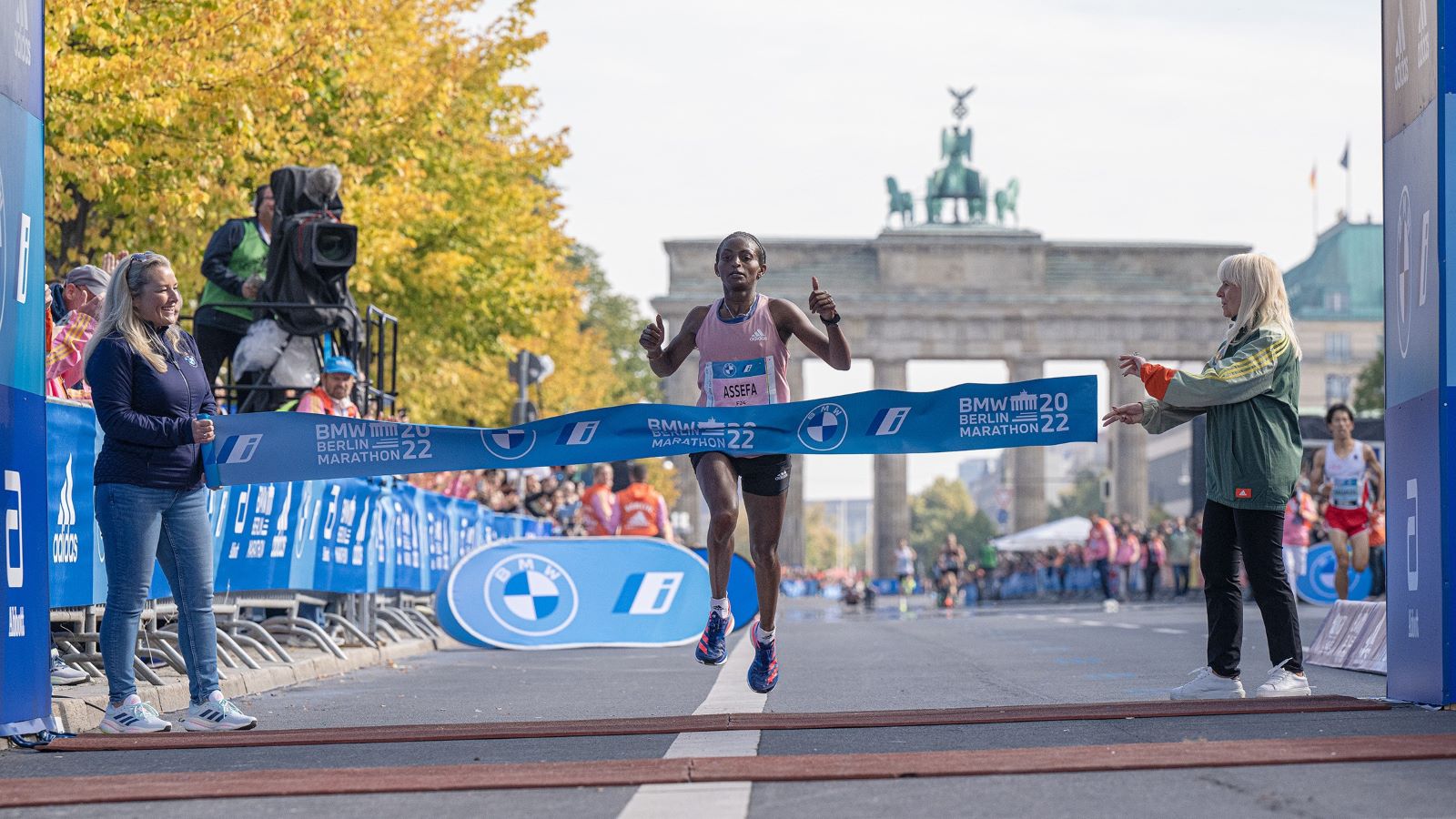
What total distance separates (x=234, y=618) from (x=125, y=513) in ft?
14.6

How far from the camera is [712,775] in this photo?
18.9 feet

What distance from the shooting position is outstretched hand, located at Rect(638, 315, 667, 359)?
336 inches

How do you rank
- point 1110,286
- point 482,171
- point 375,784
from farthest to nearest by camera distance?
1. point 1110,286
2. point 482,171
3. point 375,784

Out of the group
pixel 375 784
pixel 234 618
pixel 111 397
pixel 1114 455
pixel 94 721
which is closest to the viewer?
pixel 375 784

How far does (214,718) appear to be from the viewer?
8055 millimetres

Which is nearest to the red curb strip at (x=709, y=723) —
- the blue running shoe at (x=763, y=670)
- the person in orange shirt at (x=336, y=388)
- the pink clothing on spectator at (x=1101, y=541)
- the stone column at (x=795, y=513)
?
the blue running shoe at (x=763, y=670)

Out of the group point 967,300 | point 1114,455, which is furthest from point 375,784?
point 1114,455

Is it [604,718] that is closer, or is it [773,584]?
[604,718]

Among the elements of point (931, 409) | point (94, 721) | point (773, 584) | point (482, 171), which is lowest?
point (94, 721)

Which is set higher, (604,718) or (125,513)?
(125,513)

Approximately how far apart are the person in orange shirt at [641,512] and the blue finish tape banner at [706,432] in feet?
33.9

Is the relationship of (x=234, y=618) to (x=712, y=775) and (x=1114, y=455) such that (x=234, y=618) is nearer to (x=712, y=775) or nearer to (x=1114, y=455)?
(x=712, y=775)

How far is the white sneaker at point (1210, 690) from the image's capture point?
872cm

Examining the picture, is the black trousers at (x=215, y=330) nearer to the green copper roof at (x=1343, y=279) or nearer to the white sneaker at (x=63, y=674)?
the white sneaker at (x=63, y=674)
